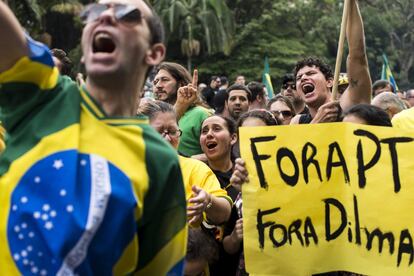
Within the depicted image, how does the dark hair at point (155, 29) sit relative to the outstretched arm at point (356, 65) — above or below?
above

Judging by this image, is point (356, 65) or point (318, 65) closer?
point (356, 65)

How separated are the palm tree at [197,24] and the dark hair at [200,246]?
26136 mm

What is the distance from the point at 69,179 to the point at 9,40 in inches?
15.3

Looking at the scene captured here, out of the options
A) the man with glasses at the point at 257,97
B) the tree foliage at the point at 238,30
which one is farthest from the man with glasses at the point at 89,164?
the tree foliage at the point at 238,30

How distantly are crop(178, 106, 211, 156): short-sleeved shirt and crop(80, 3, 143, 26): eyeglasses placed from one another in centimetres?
359

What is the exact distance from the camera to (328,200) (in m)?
3.79

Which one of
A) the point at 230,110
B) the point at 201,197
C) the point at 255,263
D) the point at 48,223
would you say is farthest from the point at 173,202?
the point at 230,110

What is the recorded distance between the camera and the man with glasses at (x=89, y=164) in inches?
79.7

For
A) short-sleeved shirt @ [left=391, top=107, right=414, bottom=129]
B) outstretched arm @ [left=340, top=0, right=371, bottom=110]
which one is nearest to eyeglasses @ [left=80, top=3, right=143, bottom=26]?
outstretched arm @ [left=340, top=0, right=371, bottom=110]

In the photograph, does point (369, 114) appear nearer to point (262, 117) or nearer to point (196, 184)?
point (196, 184)

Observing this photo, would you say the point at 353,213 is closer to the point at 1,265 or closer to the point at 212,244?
the point at 212,244

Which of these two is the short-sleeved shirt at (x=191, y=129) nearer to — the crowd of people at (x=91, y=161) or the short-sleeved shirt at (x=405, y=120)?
the short-sleeved shirt at (x=405, y=120)

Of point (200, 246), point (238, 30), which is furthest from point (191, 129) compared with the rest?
point (238, 30)

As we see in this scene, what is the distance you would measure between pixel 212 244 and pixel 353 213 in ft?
2.42
